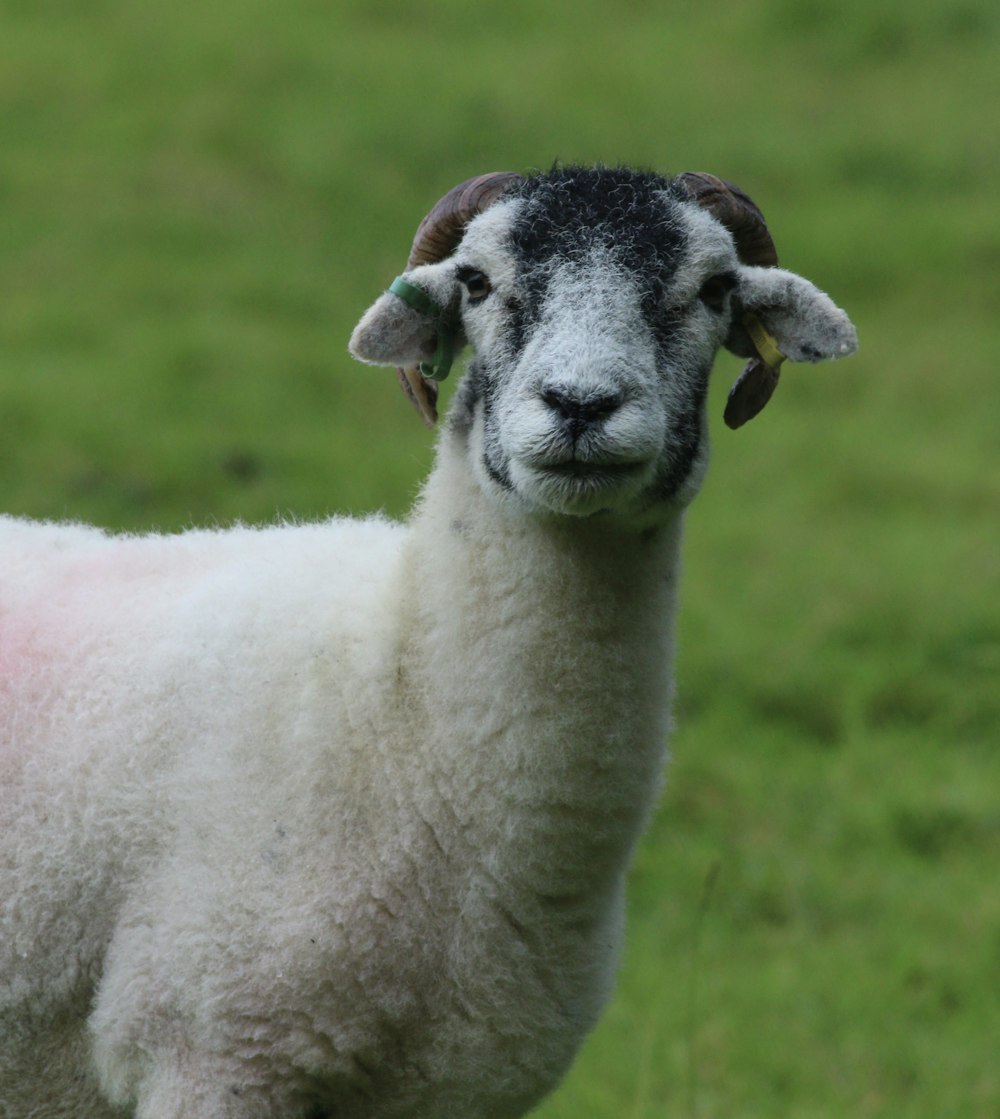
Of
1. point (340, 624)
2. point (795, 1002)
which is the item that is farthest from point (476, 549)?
point (795, 1002)

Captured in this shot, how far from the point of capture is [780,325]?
4035 mm

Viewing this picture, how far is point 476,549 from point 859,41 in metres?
14.2

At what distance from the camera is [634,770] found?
381 cm

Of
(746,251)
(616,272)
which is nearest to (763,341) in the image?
(746,251)

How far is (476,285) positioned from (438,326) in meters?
0.19

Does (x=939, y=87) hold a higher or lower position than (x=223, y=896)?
higher

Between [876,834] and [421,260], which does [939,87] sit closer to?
[876,834]

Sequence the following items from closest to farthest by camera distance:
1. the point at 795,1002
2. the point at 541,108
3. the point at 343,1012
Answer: the point at 343,1012 < the point at 795,1002 < the point at 541,108

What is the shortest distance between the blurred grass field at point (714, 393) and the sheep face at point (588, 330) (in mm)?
2309

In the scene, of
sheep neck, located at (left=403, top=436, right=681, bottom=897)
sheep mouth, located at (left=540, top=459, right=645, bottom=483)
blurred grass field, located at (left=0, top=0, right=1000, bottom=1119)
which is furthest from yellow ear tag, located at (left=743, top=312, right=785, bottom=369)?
blurred grass field, located at (left=0, top=0, right=1000, bottom=1119)

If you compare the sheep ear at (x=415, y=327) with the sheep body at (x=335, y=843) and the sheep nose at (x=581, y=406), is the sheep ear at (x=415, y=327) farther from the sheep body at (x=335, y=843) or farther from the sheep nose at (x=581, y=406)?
the sheep nose at (x=581, y=406)

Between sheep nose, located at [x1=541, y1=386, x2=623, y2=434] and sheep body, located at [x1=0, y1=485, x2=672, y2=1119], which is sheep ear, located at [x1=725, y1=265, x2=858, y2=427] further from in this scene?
sheep nose, located at [x1=541, y1=386, x2=623, y2=434]

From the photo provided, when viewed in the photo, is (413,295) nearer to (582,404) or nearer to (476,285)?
(476,285)

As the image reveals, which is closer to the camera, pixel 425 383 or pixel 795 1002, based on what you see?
pixel 425 383
